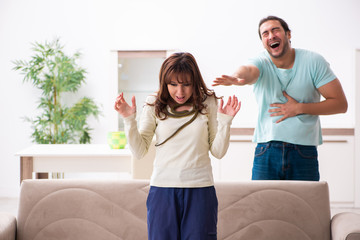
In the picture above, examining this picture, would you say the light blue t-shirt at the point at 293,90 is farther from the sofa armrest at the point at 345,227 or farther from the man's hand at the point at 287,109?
the sofa armrest at the point at 345,227

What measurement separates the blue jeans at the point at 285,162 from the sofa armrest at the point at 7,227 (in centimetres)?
120

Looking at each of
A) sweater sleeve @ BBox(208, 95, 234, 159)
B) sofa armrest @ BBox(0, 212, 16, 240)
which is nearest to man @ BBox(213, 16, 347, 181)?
sweater sleeve @ BBox(208, 95, 234, 159)

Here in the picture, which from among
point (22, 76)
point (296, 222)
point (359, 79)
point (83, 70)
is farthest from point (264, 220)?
point (22, 76)

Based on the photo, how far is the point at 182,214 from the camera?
1278 millimetres

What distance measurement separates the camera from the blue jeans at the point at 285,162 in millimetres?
1831

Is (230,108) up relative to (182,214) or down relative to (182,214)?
up

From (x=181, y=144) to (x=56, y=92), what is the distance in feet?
12.6

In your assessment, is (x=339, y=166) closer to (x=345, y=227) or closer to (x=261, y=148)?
(x=261, y=148)

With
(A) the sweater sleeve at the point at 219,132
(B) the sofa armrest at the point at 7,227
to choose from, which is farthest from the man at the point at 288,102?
(B) the sofa armrest at the point at 7,227

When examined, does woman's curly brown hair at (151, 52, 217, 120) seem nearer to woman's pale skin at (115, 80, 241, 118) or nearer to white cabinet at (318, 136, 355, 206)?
woman's pale skin at (115, 80, 241, 118)

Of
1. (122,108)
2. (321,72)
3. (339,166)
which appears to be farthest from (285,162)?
(339,166)

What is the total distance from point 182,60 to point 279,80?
0.75m

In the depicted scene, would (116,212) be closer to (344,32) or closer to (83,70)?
(83,70)

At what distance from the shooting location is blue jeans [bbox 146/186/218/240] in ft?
4.09
